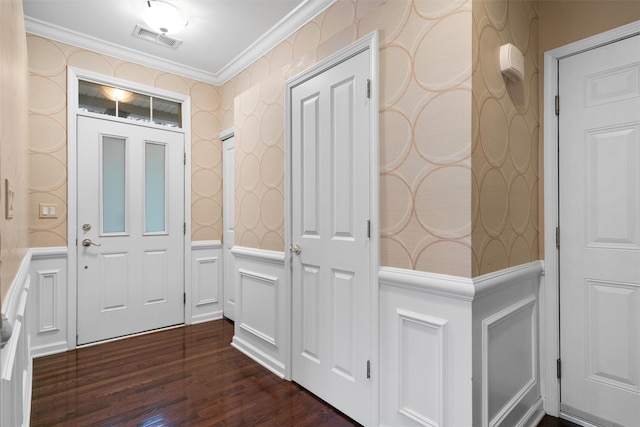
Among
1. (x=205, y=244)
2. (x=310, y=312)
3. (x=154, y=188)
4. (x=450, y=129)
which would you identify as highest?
(x=450, y=129)

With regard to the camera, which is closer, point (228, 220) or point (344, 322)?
point (344, 322)

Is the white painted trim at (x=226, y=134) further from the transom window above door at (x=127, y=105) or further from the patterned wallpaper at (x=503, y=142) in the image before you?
the patterned wallpaper at (x=503, y=142)

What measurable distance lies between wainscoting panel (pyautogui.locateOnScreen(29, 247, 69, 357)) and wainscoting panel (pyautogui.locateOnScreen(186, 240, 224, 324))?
1066mm

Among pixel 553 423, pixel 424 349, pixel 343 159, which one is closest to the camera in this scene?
pixel 424 349

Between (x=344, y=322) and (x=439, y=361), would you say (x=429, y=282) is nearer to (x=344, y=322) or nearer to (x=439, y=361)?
(x=439, y=361)

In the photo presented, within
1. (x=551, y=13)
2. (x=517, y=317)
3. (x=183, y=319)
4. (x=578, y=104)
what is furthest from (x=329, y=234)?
(x=183, y=319)

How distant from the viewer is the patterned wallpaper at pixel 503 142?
1.47 m

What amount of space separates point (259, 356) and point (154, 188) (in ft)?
6.28

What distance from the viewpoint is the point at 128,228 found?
316cm

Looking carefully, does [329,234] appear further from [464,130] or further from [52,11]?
[52,11]

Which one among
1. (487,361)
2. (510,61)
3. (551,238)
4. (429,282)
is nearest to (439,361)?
(487,361)

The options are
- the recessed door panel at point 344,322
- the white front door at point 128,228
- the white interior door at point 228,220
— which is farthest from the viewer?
the white interior door at point 228,220

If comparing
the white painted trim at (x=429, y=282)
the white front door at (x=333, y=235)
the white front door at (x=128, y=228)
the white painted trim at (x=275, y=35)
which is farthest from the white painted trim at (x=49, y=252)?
the white painted trim at (x=429, y=282)

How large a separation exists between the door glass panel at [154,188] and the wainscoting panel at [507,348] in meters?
2.97
